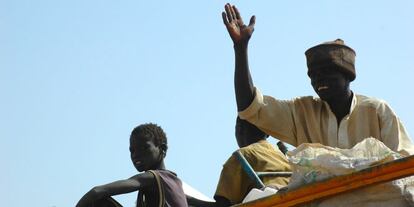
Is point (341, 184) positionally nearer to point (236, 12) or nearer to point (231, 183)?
point (231, 183)

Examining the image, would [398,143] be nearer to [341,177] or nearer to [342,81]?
[342,81]

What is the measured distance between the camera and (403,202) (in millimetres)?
3250

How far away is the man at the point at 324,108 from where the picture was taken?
4516mm

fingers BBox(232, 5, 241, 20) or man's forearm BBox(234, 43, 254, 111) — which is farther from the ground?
fingers BBox(232, 5, 241, 20)

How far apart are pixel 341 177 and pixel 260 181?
1.46m

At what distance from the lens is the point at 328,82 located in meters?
4.51

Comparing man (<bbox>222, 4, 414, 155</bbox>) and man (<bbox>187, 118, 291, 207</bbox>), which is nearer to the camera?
man (<bbox>222, 4, 414, 155</bbox>)

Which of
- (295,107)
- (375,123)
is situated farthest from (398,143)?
(295,107)

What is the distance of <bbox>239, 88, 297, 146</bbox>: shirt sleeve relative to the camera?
4.84m

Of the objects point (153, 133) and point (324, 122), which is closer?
point (324, 122)

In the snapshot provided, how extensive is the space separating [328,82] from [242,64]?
581mm

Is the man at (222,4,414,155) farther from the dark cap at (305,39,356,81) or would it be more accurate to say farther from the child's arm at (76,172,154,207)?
the child's arm at (76,172,154,207)

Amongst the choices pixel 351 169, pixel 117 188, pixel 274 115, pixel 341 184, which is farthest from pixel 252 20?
pixel 341 184

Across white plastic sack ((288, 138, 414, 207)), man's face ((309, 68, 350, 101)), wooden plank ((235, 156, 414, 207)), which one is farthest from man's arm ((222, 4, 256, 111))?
wooden plank ((235, 156, 414, 207))
